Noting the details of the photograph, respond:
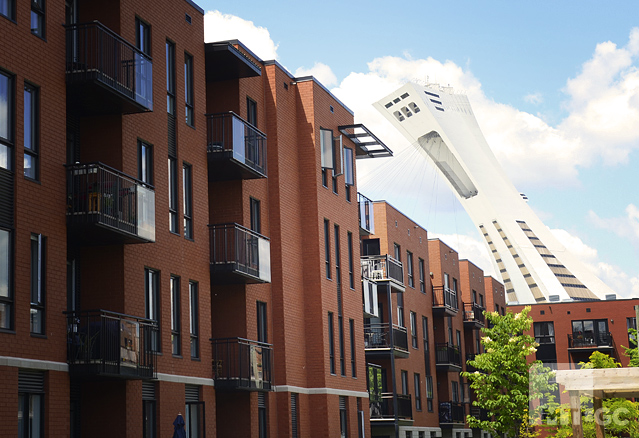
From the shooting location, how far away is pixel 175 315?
76.1 feet

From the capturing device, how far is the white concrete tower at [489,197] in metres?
113

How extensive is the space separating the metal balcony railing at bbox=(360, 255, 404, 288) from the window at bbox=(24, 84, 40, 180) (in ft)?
81.0

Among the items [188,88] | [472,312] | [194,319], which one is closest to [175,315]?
[194,319]

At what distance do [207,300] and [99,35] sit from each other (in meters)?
8.07

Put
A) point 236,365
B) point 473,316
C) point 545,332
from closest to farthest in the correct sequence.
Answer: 1. point 236,365
2. point 473,316
3. point 545,332

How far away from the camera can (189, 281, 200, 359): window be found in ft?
79.2

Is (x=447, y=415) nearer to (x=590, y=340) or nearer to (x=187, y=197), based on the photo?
(x=590, y=340)

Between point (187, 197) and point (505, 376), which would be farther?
point (505, 376)

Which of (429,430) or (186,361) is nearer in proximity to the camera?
(186,361)

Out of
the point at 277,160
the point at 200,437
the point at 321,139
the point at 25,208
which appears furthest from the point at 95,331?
the point at 321,139

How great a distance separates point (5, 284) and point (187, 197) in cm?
843

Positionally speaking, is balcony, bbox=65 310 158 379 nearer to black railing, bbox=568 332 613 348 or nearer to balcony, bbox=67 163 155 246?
balcony, bbox=67 163 155 246

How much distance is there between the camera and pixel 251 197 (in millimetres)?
28672

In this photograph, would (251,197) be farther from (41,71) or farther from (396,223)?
(396,223)
